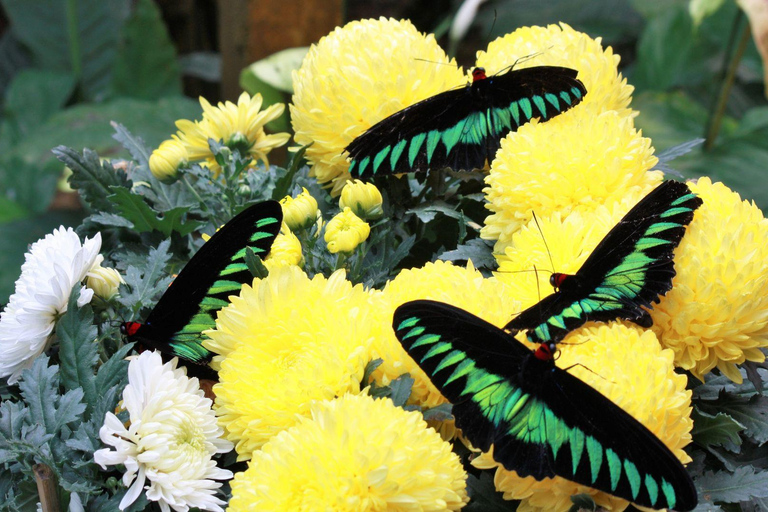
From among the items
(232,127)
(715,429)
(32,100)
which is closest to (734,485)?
(715,429)

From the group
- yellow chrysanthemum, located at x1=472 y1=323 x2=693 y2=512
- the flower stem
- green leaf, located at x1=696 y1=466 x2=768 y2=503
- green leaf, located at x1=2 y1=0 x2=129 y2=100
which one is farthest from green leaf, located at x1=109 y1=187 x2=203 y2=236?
green leaf, located at x1=2 y1=0 x2=129 y2=100

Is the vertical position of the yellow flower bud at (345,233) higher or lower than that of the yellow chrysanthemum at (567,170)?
lower

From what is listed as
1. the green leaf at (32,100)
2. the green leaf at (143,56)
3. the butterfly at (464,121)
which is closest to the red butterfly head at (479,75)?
the butterfly at (464,121)

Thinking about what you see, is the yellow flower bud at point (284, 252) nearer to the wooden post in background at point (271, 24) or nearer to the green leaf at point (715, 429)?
the green leaf at point (715, 429)

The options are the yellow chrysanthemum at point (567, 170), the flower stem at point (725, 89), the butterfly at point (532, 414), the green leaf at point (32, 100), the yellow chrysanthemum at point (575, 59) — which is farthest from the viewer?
the green leaf at point (32, 100)

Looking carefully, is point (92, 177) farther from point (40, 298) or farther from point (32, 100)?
point (32, 100)

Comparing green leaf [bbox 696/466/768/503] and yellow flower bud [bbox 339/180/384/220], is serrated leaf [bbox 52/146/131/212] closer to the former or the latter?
yellow flower bud [bbox 339/180/384/220]

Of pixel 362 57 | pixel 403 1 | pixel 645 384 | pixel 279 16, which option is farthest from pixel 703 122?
pixel 645 384
